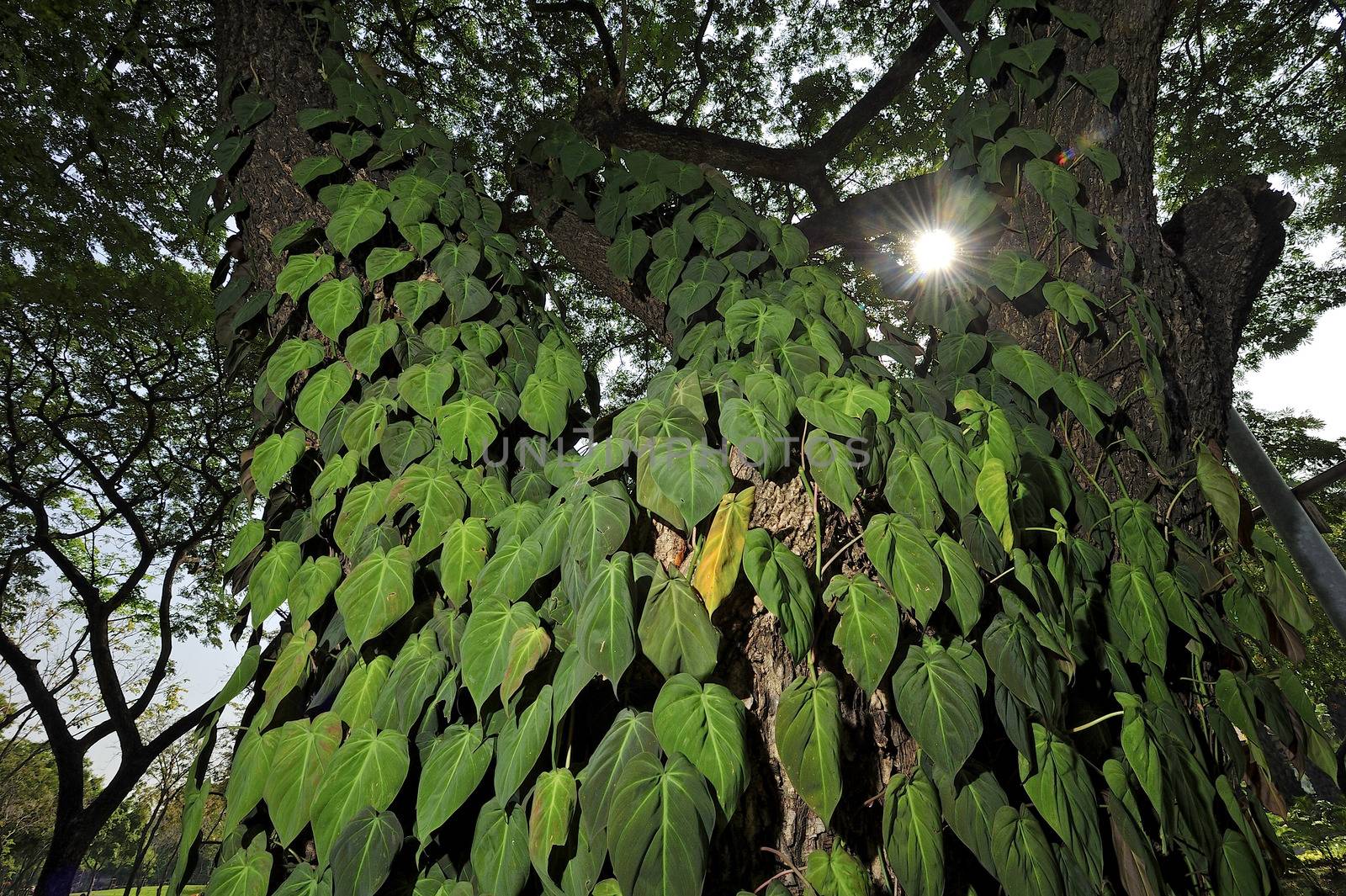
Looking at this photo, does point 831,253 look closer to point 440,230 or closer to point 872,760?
point 440,230

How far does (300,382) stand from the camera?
159cm

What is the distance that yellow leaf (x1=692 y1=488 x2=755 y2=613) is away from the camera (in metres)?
0.87

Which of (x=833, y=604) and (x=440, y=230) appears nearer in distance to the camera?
(x=833, y=604)

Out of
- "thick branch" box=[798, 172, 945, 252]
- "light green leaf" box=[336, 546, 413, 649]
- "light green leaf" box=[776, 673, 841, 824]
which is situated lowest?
"light green leaf" box=[776, 673, 841, 824]

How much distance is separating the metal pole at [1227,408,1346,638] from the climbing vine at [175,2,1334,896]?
3.52ft

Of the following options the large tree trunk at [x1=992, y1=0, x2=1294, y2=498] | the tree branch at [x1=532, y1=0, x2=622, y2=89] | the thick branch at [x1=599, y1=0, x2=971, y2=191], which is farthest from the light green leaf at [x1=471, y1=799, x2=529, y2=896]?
the tree branch at [x1=532, y1=0, x2=622, y2=89]

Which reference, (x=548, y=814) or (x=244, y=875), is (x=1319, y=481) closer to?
(x=548, y=814)

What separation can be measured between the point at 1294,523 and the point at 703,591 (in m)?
2.64

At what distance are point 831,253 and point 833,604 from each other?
18.5ft

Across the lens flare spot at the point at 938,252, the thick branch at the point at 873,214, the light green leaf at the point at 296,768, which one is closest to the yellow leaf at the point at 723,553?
the light green leaf at the point at 296,768

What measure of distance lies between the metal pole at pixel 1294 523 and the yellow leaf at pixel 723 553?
2271mm

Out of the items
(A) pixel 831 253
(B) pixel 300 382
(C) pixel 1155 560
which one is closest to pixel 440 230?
(B) pixel 300 382

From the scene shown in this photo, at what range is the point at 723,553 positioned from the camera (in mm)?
889

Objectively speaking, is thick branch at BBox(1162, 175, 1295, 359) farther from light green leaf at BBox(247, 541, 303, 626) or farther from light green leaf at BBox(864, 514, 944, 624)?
light green leaf at BBox(247, 541, 303, 626)
